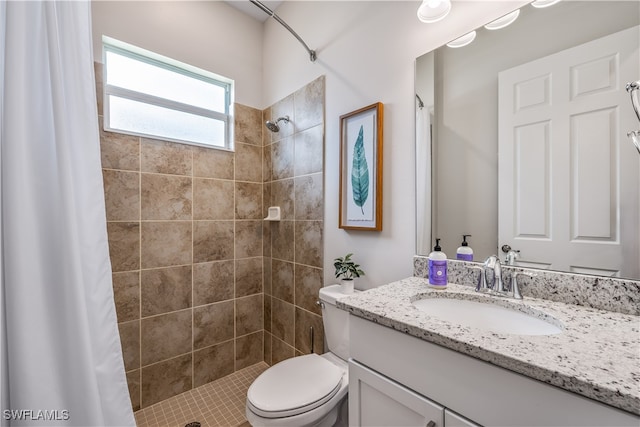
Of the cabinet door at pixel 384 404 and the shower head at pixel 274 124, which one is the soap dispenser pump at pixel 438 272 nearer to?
the cabinet door at pixel 384 404

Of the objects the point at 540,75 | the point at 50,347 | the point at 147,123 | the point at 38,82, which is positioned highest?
the point at 147,123

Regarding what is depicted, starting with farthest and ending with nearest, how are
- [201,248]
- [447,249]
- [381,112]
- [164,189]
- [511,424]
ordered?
[201,248] < [164,189] < [381,112] < [447,249] < [511,424]

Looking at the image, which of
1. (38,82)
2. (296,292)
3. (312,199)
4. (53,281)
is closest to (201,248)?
(296,292)

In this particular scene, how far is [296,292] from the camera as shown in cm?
190

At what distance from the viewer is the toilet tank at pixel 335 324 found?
54.4 inches

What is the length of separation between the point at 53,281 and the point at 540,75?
1.59 m

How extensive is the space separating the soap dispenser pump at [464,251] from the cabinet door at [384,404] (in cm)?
60

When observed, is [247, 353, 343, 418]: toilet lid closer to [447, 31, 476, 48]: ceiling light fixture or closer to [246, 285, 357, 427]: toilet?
A: [246, 285, 357, 427]: toilet

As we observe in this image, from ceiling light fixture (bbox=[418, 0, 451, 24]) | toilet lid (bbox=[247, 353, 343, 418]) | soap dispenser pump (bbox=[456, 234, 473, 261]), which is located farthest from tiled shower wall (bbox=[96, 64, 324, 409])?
soap dispenser pump (bbox=[456, 234, 473, 261])

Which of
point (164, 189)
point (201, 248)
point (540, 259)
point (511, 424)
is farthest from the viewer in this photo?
point (201, 248)

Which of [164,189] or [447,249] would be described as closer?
[447,249]

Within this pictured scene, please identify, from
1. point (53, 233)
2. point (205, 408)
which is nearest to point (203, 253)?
point (205, 408)

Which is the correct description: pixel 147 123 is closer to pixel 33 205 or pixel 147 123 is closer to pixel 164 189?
pixel 164 189

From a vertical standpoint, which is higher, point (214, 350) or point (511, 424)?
point (511, 424)
